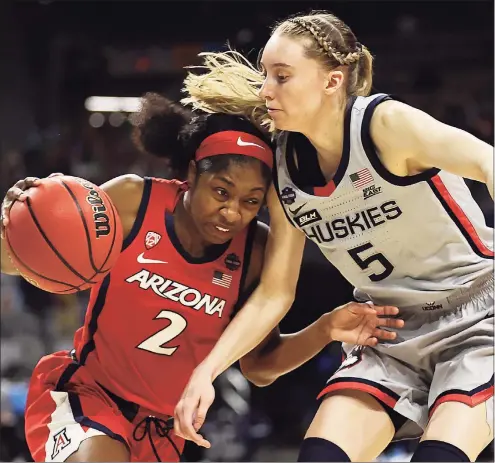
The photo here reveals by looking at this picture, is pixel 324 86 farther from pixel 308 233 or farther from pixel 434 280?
pixel 434 280

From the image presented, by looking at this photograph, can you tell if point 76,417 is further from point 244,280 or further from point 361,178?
point 361,178

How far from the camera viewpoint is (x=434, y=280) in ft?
7.50

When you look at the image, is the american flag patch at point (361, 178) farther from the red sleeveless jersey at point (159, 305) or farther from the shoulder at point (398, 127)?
the red sleeveless jersey at point (159, 305)

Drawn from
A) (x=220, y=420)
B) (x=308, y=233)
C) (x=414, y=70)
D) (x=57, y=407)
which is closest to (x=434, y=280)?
(x=308, y=233)

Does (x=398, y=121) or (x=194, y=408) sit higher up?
(x=398, y=121)

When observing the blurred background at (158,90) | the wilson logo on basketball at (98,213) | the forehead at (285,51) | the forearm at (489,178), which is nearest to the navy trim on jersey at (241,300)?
the wilson logo on basketball at (98,213)

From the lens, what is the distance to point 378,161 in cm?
221

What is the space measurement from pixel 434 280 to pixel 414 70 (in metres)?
3.86

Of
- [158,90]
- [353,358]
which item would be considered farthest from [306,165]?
[158,90]

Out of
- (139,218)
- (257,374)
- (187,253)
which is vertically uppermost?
(139,218)

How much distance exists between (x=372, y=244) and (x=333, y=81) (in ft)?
1.46

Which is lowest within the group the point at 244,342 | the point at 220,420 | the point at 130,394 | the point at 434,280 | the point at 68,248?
the point at 220,420

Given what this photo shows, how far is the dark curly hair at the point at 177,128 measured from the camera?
2508 millimetres

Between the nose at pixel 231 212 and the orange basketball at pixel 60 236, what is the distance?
30 cm
